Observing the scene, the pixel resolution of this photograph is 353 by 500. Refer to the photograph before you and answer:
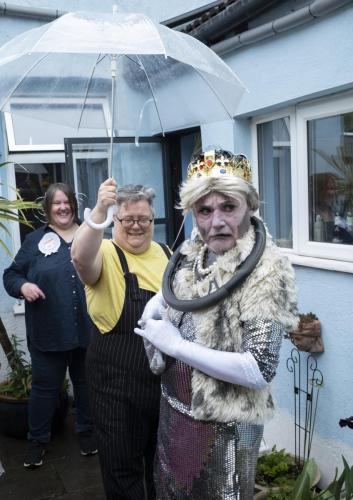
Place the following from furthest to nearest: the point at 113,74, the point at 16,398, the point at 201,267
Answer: the point at 16,398 → the point at 113,74 → the point at 201,267

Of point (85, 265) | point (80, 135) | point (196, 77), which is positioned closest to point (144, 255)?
point (85, 265)

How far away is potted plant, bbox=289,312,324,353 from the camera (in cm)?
311

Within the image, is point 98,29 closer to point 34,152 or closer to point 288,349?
point 288,349

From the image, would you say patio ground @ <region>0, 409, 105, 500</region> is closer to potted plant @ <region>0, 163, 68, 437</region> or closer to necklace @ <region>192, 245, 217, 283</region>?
potted plant @ <region>0, 163, 68, 437</region>

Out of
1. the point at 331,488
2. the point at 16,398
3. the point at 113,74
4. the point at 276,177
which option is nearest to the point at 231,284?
the point at 113,74

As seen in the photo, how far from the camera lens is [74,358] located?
3.88 m

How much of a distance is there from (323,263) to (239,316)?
5.45 feet

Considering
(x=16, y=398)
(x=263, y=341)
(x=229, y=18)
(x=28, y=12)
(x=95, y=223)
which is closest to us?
(x=263, y=341)

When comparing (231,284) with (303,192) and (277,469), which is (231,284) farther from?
(277,469)

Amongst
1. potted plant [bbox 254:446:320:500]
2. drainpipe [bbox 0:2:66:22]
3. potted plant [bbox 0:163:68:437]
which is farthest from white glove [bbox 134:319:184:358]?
drainpipe [bbox 0:2:66:22]

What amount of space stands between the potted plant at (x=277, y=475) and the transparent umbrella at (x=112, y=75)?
1912mm

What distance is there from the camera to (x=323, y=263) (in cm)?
313

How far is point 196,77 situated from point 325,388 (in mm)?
1971

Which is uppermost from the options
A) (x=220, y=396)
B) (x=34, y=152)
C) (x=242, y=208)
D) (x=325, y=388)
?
(x=34, y=152)
